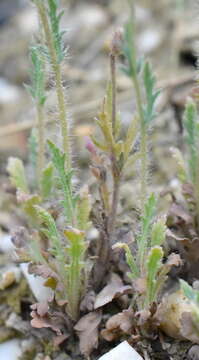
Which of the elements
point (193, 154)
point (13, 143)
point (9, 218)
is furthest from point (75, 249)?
point (13, 143)

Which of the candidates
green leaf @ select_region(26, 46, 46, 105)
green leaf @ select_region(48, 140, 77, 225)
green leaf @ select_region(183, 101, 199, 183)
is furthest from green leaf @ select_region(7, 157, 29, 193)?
green leaf @ select_region(183, 101, 199, 183)

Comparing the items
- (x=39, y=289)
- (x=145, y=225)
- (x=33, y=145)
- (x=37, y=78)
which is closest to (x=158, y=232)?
(x=145, y=225)

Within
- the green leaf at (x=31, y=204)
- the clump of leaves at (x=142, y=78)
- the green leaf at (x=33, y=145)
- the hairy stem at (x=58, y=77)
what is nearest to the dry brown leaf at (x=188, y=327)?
the clump of leaves at (x=142, y=78)

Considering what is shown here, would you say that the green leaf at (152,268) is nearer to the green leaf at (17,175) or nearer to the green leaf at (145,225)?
the green leaf at (145,225)

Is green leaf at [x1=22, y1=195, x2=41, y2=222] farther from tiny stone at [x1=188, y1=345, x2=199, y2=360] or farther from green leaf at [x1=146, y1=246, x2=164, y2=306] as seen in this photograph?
tiny stone at [x1=188, y1=345, x2=199, y2=360]

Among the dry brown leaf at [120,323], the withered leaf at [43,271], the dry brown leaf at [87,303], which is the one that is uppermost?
the withered leaf at [43,271]
